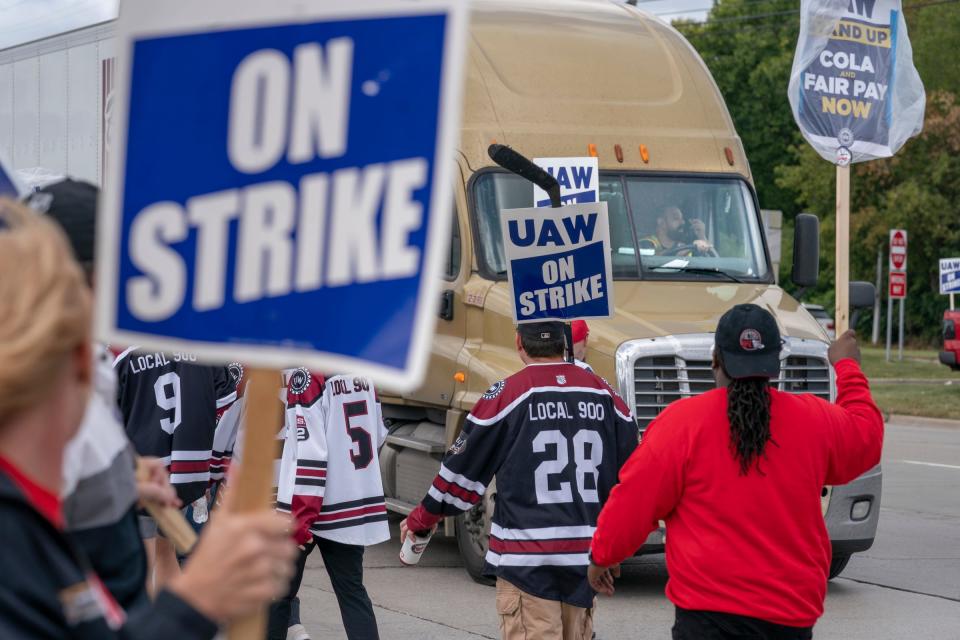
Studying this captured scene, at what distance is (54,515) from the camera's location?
1.96 metres

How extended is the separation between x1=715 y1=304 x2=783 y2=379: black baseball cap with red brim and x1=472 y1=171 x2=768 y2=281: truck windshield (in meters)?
5.54

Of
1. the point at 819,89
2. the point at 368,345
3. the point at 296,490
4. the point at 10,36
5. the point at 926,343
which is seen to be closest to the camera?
the point at 368,345

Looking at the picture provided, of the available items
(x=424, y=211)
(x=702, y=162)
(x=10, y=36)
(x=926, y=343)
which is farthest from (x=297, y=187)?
(x=926, y=343)

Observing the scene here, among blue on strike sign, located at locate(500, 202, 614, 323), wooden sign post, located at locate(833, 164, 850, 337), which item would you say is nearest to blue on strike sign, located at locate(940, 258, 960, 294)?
blue on strike sign, located at locate(500, 202, 614, 323)

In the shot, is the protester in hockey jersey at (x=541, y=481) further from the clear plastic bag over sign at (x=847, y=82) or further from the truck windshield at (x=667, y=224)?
the truck windshield at (x=667, y=224)

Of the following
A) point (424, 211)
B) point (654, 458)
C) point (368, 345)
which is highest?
point (424, 211)

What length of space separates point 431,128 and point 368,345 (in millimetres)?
342

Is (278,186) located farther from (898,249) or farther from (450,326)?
(898,249)

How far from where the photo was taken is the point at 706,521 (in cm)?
434

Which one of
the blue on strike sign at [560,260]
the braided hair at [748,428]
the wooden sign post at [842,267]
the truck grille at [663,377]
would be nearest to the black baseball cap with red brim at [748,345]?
the braided hair at [748,428]

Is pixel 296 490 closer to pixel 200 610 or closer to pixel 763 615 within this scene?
pixel 763 615

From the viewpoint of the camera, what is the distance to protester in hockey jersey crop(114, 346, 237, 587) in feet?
24.2

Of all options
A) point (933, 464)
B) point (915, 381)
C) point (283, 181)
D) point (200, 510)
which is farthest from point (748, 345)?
point (915, 381)

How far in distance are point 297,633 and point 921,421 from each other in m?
17.8
